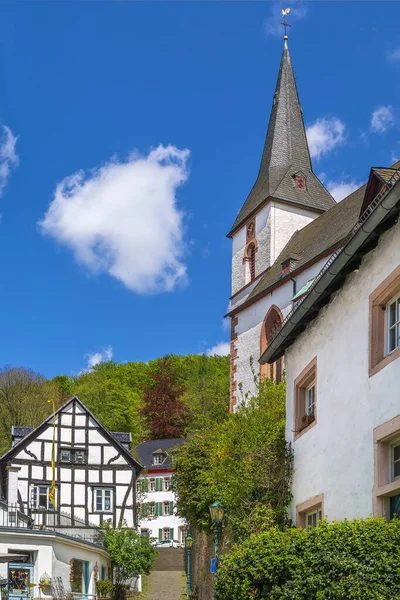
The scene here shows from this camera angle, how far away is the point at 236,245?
49562 millimetres

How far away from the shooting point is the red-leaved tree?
74125 mm

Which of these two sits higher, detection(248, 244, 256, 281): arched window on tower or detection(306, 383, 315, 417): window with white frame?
detection(248, 244, 256, 281): arched window on tower

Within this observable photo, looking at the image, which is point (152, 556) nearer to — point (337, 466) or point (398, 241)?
Answer: point (337, 466)

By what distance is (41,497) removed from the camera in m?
39.8

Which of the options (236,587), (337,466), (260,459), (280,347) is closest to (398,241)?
(337,466)

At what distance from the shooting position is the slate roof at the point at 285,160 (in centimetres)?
4709

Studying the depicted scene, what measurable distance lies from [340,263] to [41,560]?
70.8 ft

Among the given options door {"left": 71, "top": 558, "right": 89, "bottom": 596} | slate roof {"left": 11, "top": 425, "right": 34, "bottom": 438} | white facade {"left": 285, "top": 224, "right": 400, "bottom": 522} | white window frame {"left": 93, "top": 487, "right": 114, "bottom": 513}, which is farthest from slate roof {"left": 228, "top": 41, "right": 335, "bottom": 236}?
white facade {"left": 285, "top": 224, "right": 400, "bottom": 522}

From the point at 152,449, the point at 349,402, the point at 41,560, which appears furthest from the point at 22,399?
the point at 349,402

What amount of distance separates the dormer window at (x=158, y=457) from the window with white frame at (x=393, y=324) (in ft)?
183

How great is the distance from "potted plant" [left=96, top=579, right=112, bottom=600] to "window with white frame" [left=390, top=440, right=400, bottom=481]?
24.5m

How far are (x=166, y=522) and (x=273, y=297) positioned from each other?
27261 millimetres

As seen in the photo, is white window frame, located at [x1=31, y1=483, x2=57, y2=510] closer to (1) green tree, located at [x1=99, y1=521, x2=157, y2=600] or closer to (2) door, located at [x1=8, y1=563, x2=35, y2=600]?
(1) green tree, located at [x1=99, y1=521, x2=157, y2=600]

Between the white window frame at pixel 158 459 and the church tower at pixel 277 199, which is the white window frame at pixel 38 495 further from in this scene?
the white window frame at pixel 158 459
